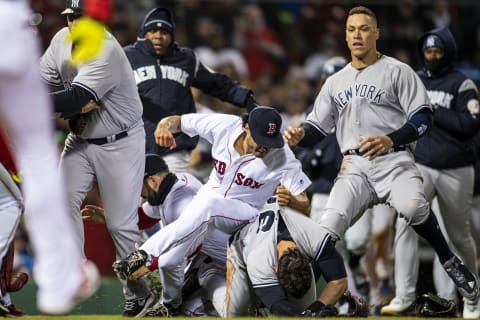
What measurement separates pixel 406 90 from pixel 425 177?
163 centimetres

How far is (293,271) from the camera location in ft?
23.8

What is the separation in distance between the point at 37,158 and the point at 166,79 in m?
4.14

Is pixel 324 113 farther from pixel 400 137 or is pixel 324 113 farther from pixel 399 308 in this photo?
pixel 399 308

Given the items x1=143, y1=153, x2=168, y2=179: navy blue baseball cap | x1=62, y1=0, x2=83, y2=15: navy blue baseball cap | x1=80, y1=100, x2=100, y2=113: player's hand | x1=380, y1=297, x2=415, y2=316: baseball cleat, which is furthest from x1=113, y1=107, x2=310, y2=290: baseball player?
x1=380, y1=297, x2=415, y2=316: baseball cleat

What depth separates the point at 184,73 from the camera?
923 centimetres

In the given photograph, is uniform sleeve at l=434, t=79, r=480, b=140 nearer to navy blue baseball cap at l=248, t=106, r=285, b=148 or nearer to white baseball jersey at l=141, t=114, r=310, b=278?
white baseball jersey at l=141, t=114, r=310, b=278

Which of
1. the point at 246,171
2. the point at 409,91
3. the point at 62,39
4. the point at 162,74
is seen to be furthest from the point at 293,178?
the point at 162,74

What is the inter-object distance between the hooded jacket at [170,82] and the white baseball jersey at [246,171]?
4.98ft

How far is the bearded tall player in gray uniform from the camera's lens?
7.77 m

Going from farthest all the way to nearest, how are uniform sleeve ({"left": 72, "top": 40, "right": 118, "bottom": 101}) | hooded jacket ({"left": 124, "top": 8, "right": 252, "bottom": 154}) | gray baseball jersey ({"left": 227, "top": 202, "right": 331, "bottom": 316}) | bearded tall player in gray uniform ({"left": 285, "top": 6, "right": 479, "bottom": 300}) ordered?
hooded jacket ({"left": 124, "top": 8, "right": 252, "bottom": 154}) < bearded tall player in gray uniform ({"left": 285, "top": 6, "right": 479, "bottom": 300}) < gray baseball jersey ({"left": 227, "top": 202, "right": 331, "bottom": 316}) < uniform sleeve ({"left": 72, "top": 40, "right": 118, "bottom": 101})

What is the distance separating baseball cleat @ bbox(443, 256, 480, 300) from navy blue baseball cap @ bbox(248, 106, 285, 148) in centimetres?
163

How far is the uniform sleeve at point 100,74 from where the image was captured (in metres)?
7.17

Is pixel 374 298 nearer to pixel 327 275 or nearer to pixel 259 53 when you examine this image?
pixel 327 275

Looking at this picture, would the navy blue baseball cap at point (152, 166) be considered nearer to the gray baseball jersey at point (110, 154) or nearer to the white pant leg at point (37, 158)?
the gray baseball jersey at point (110, 154)
